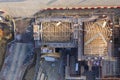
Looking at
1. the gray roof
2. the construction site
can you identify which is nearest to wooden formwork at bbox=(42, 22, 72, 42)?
the construction site

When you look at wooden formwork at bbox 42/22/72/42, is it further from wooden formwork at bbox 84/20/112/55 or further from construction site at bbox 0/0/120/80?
wooden formwork at bbox 84/20/112/55

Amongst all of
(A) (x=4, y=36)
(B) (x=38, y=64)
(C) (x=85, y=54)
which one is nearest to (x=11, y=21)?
(A) (x=4, y=36)

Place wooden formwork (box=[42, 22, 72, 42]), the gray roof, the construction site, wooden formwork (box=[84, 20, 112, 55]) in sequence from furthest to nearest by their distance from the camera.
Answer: the gray roof → wooden formwork (box=[42, 22, 72, 42]) → the construction site → wooden formwork (box=[84, 20, 112, 55])

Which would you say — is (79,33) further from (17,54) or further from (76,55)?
(17,54)

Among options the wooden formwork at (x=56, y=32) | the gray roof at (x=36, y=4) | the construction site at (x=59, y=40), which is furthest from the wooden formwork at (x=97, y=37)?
the gray roof at (x=36, y=4)

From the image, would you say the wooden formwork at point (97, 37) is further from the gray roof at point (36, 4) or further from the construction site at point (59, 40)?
the gray roof at point (36, 4)

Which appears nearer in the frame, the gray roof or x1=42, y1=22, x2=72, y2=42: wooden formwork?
x1=42, y1=22, x2=72, y2=42: wooden formwork

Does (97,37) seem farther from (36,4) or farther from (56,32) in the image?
(36,4)
